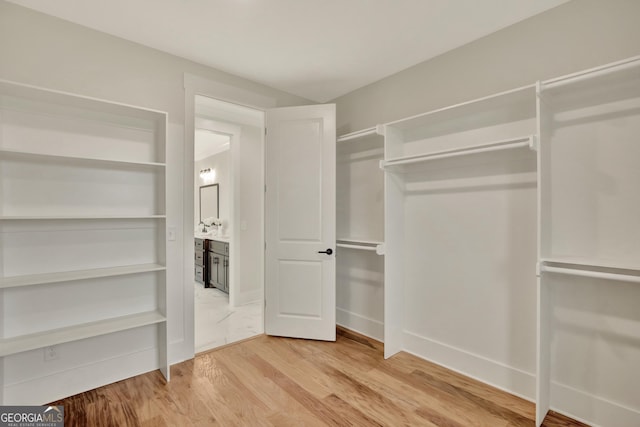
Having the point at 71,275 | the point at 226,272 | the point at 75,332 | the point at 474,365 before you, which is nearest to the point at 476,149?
the point at 474,365

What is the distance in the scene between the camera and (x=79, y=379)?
7.18ft

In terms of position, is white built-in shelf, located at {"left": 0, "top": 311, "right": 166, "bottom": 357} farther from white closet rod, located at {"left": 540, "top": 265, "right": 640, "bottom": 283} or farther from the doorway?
white closet rod, located at {"left": 540, "top": 265, "right": 640, "bottom": 283}

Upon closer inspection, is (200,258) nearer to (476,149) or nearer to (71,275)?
(71,275)

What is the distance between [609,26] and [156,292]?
364cm

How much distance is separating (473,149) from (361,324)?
2.08 m

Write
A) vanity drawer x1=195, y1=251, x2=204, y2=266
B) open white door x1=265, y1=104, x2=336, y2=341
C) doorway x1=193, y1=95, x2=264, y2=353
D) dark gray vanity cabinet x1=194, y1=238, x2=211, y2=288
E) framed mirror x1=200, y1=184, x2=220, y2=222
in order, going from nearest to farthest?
open white door x1=265, y1=104, x2=336, y2=341 < doorway x1=193, y1=95, x2=264, y2=353 < dark gray vanity cabinet x1=194, y1=238, x2=211, y2=288 < vanity drawer x1=195, y1=251, x2=204, y2=266 < framed mirror x1=200, y1=184, x2=220, y2=222

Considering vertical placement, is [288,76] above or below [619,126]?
above

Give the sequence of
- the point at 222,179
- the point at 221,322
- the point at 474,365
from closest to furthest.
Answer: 1. the point at 474,365
2. the point at 221,322
3. the point at 222,179

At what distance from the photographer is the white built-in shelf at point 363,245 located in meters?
2.67

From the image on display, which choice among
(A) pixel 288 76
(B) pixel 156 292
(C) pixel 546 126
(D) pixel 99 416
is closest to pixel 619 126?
(C) pixel 546 126

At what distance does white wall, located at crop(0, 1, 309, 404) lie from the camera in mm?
2014

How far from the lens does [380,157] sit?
3.06 m

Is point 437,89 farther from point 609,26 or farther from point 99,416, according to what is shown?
point 99,416

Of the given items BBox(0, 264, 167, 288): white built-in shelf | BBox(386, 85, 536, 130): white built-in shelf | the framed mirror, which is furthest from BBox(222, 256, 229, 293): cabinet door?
BBox(386, 85, 536, 130): white built-in shelf
